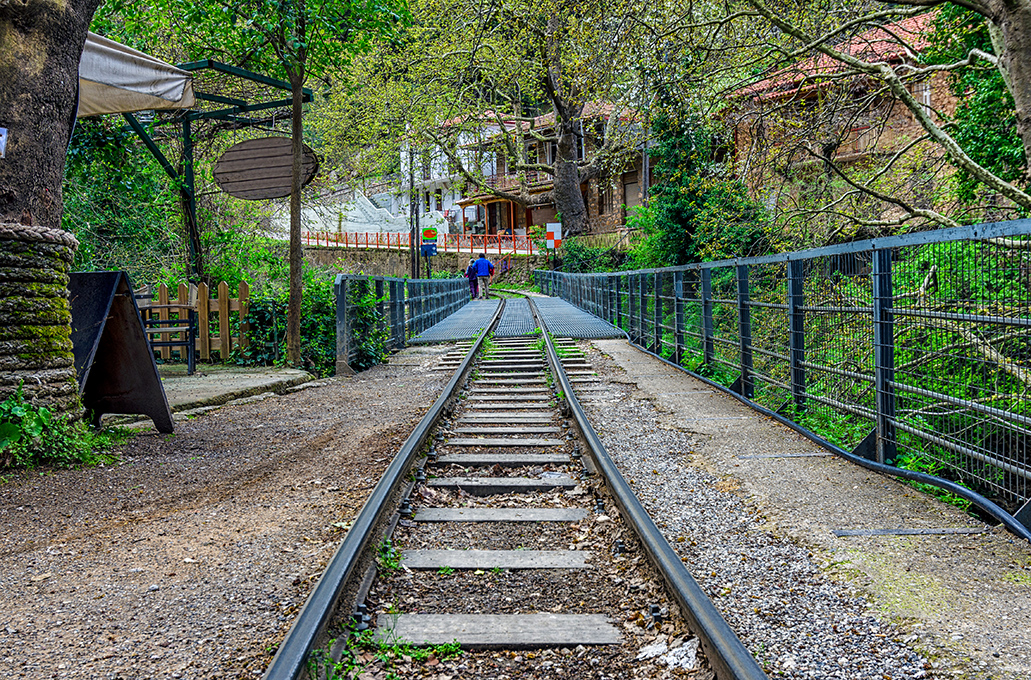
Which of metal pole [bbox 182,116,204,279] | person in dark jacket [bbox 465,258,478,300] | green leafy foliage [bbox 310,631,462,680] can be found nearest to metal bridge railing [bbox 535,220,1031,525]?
green leafy foliage [bbox 310,631,462,680]

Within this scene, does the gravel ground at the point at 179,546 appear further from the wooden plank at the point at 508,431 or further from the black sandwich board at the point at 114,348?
the wooden plank at the point at 508,431

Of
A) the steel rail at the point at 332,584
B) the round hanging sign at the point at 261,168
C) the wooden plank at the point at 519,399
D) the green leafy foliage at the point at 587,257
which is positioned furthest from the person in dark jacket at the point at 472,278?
the steel rail at the point at 332,584

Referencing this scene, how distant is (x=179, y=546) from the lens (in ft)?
13.0

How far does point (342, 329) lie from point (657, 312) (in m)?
5.07

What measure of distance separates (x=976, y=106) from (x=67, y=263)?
39.7 ft

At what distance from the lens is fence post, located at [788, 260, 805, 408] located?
683cm

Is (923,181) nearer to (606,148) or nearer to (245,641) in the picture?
(606,148)

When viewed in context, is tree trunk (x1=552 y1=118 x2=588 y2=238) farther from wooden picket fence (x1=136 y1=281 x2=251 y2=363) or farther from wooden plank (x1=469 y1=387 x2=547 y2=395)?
wooden plank (x1=469 y1=387 x2=547 y2=395)

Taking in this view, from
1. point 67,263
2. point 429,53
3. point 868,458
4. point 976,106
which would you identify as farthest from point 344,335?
point 429,53

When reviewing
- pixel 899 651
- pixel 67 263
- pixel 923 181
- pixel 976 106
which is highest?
pixel 976 106

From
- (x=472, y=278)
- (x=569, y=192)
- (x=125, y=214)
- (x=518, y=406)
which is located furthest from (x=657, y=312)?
(x=569, y=192)

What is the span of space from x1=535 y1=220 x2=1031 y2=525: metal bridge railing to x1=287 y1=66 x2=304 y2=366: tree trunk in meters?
5.70

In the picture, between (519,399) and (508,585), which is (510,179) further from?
(508,585)

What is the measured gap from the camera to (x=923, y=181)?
480 inches
